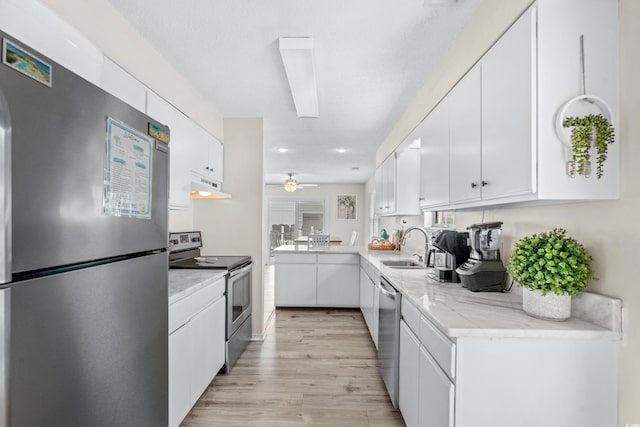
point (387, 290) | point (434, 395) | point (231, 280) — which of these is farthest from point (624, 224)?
point (231, 280)

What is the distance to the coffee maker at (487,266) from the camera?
179cm

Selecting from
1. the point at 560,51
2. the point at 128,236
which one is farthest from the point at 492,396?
the point at 128,236

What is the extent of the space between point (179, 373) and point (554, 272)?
1.92 metres

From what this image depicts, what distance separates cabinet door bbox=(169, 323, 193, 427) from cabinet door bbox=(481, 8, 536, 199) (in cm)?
178

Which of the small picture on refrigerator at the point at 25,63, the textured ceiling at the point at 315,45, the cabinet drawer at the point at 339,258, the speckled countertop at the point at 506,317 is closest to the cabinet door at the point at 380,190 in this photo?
the cabinet drawer at the point at 339,258

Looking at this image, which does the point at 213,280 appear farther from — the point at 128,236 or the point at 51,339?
the point at 51,339

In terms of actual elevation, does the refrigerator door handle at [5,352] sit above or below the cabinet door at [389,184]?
below

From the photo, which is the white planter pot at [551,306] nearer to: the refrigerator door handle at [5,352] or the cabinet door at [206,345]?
the refrigerator door handle at [5,352]

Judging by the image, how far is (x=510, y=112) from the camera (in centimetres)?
135

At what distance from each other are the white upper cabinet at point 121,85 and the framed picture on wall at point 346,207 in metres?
7.74

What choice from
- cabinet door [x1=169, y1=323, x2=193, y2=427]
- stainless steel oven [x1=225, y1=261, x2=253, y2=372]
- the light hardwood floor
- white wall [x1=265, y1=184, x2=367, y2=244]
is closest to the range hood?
stainless steel oven [x1=225, y1=261, x2=253, y2=372]

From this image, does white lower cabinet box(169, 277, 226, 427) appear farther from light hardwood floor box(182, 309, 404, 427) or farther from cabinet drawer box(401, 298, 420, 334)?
cabinet drawer box(401, 298, 420, 334)

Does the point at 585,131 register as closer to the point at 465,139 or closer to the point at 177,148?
the point at 465,139

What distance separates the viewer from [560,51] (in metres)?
1.21
